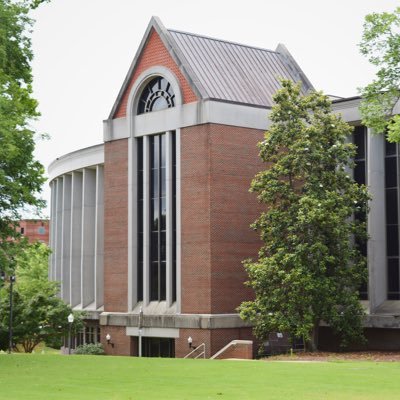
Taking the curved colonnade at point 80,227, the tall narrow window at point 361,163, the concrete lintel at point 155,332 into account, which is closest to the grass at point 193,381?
the concrete lintel at point 155,332

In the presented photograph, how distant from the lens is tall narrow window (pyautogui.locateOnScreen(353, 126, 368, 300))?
47.0 meters

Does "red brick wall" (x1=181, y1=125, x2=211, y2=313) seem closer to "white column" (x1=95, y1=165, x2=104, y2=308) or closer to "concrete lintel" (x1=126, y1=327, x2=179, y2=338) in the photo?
"concrete lintel" (x1=126, y1=327, x2=179, y2=338)

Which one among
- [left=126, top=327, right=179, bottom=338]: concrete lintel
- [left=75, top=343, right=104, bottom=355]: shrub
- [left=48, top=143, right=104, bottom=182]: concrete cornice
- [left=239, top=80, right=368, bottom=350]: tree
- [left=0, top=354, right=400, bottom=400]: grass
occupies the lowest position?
[left=75, top=343, right=104, bottom=355]: shrub

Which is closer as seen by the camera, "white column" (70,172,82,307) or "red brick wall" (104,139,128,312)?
"red brick wall" (104,139,128,312)

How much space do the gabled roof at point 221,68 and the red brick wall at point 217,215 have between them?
230cm

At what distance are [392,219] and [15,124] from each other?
2132cm

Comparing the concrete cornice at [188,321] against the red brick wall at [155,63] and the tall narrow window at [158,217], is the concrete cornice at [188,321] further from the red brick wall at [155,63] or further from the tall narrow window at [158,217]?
the red brick wall at [155,63]

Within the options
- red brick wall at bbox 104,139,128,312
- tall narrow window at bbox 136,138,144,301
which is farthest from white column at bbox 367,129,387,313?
red brick wall at bbox 104,139,128,312

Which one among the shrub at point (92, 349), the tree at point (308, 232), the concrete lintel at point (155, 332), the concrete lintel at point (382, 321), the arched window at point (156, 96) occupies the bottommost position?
the shrub at point (92, 349)

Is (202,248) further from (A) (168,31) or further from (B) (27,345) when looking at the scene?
(B) (27,345)

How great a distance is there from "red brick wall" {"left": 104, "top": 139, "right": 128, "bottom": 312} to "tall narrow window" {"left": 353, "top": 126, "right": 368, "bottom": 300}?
13699 millimetres

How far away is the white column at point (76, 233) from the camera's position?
68000 mm

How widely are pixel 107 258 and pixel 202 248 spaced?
8.72m

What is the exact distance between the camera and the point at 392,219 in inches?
1817
